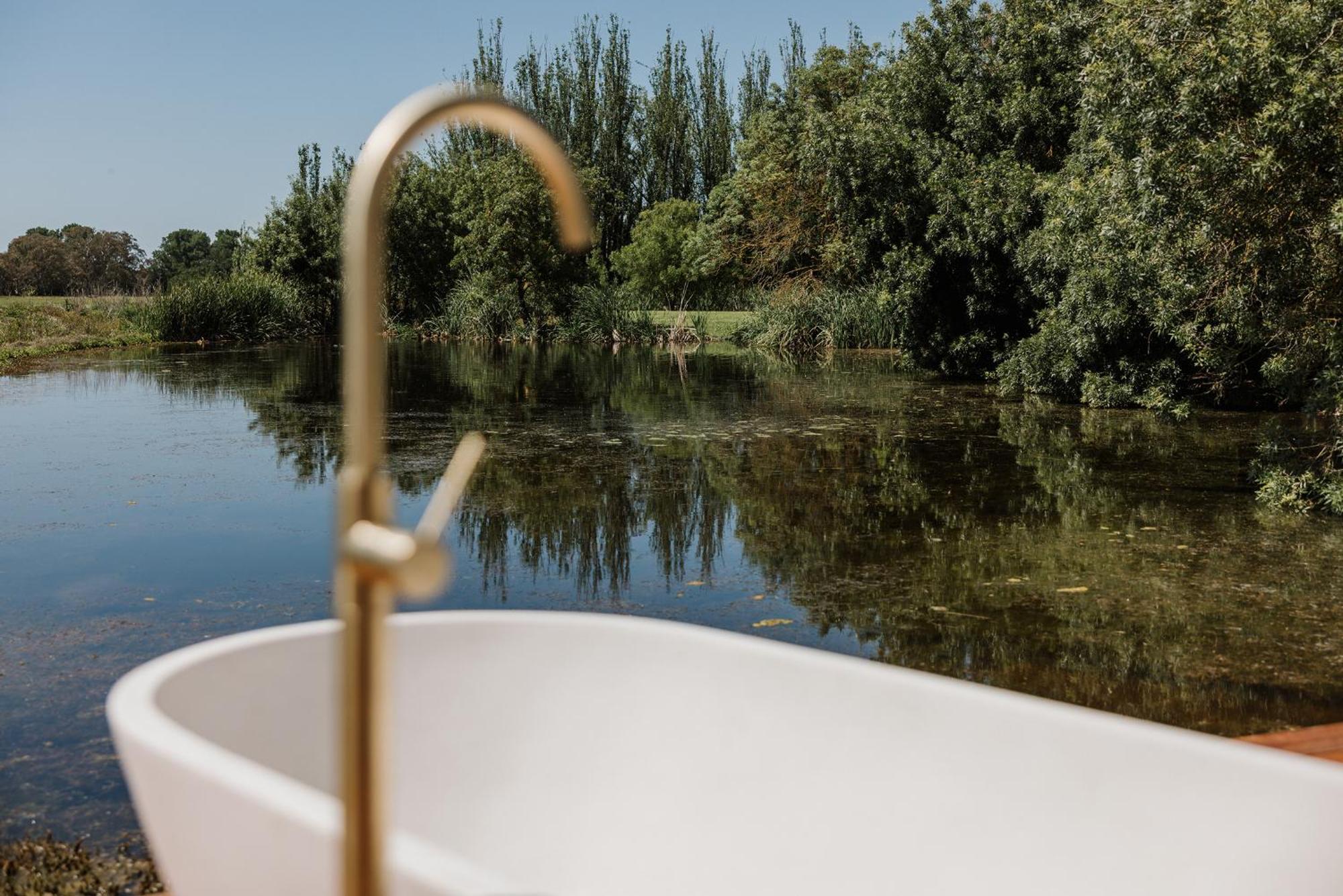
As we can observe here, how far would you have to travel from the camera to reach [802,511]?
17.1 feet

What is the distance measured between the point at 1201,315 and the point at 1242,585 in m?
3.21

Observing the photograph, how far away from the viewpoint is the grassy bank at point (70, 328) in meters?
15.4

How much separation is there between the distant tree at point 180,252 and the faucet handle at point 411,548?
38890 mm

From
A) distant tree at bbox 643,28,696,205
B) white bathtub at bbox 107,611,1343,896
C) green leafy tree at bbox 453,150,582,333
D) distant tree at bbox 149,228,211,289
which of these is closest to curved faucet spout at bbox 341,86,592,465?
white bathtub at bbox 107,611,1343,896

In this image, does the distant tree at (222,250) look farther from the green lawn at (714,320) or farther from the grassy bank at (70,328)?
the green lawn at (714,320)

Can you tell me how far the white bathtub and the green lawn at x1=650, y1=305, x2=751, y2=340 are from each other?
58.1ft

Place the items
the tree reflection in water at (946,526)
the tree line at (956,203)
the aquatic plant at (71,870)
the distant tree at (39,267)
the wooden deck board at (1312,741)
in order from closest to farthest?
the aquatic plant at (71,870), the wooden deck board at (1312,741), the tree reflection in water at (946,526), the tree line at (956,203), the distant tree at (39,267)

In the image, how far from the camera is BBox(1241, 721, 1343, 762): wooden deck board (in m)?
2.19

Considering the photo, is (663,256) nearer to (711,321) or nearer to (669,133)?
(711,321)

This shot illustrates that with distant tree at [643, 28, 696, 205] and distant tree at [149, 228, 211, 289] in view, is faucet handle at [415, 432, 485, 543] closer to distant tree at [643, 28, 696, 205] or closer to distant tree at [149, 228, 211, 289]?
distant tree at [643, 28, 696, 205]

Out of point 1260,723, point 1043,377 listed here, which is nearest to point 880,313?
point 1043,377

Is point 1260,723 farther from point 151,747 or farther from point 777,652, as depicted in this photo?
point 151,747

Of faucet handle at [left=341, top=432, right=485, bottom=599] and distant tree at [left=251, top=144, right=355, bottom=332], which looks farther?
distant tree at [left=251, top=144, right=355, bottom=332]

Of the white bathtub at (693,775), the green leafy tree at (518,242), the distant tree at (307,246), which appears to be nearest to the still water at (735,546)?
the white bathtub at (693,775)
